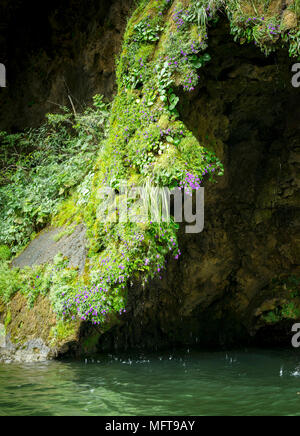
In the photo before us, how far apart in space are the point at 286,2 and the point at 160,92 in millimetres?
2319

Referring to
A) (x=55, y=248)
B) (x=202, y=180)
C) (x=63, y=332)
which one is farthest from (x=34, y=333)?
(x=202, y=180)

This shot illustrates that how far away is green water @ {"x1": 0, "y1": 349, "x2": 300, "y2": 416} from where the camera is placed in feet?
13.1

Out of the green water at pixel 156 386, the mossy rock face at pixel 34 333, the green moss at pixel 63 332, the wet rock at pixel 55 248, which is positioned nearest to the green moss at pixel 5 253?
the wet rock at pixel 55 248

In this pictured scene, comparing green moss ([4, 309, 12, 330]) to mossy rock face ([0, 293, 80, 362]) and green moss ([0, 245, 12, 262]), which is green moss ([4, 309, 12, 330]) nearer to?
mossy rock face ([0, 293, 80, 362])

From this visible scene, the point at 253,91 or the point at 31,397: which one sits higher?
the point at 253,91

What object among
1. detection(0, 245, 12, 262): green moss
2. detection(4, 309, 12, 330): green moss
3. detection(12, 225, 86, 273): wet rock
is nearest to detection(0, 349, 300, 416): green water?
detection(4, 309, 12, 330): green moss

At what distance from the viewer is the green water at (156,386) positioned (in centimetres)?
400

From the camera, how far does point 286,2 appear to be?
19.2 feet

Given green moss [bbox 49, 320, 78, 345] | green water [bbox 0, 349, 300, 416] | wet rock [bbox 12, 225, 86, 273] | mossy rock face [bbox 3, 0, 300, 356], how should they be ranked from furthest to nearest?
wet rock [bbox 12, 225, 86, 273] → green moss [bbox 49, 320, 78, 345] → mossy rock face [bbox 3, 0, 300, 356] → green water [bbox 0, 349, 300, 416]

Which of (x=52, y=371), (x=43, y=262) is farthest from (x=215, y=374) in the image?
(x=43, y=262)

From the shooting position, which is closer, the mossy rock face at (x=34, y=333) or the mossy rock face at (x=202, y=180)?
the mossy rock face at (x=202, y=180)

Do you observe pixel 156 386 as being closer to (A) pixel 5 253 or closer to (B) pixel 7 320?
(B) pixel 7 320

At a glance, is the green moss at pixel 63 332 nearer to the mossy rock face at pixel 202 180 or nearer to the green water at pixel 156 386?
the mossy rock face at pixel 202 180
